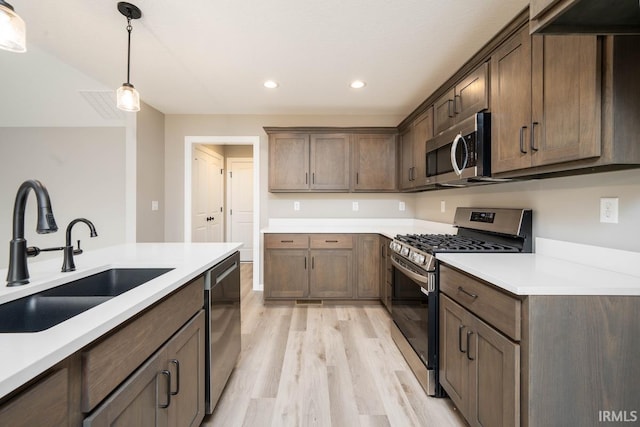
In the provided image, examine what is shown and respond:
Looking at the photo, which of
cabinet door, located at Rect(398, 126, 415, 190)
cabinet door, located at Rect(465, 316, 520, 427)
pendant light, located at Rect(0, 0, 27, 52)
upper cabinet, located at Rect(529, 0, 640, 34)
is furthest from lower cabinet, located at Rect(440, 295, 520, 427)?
pendant light, located at Rect(0, 0, 27, 52)

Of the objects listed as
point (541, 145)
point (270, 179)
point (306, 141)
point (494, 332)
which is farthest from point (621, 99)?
point (270, 179)

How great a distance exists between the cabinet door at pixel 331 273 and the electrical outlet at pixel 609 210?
2207mm

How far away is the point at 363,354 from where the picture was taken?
2262 millimetres

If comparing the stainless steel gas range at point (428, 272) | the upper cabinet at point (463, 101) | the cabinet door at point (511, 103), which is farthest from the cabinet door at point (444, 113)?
the stainless steel gas range at point (428, 272)

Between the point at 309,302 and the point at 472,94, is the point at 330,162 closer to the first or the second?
the point at 309,302

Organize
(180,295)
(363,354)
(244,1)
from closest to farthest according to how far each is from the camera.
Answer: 1. (180,295)
2. (244,1)
3. (363,354)

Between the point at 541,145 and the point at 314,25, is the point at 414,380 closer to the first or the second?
the point at 541,145

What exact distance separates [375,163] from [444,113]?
50.1 inches

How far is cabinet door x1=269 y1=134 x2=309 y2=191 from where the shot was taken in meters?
3.54

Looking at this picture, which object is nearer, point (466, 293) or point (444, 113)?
point (466, 293)

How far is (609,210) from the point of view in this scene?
4.44 ft

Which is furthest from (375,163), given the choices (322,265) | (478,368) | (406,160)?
(478,368)

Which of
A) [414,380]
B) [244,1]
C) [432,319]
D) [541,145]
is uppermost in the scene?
[244,1]

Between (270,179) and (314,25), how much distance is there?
6.32 feet
